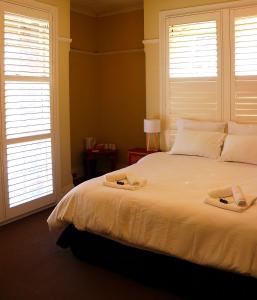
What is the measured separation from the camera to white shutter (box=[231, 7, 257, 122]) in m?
3.98

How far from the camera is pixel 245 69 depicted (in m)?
4.07

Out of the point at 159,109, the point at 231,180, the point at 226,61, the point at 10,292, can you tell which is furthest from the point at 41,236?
the point at 226,61

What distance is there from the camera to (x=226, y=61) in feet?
13.7

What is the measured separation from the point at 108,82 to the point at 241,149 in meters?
2.75

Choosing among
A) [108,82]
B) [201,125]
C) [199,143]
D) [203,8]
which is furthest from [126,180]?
[108,82]

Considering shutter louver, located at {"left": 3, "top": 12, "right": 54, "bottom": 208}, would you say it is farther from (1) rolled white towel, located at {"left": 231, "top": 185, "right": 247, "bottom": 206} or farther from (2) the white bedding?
(1) rolled white towel, located at {"left": 231, "top": 185, "right": 247, "bottom": 206}

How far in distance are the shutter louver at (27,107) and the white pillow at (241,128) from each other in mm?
2081

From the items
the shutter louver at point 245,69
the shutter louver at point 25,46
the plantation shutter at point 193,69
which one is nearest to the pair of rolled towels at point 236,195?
the shutter louver at point 245,69

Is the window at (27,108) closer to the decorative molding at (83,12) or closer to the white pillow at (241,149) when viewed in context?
the decorative molding at (83,12)

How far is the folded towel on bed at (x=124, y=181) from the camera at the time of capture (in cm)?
284

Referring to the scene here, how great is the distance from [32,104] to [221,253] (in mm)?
2604

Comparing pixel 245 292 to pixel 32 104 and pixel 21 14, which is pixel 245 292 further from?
pixel 21 14

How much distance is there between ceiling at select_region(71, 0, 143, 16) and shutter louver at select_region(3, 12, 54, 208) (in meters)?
1.25

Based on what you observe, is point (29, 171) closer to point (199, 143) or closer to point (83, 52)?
point (199, 143)
